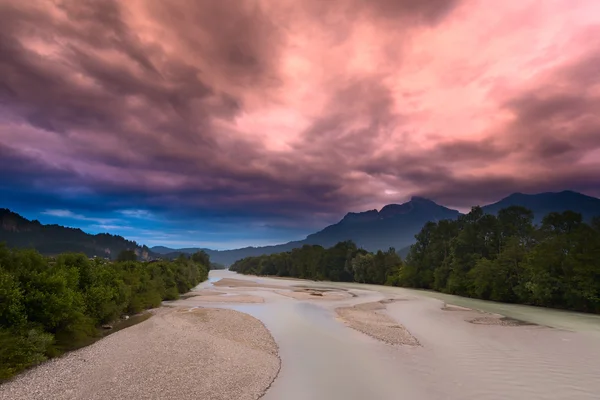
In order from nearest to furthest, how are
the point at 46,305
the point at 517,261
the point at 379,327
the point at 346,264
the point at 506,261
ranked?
1. the point at 46,305
2. the point at 379,327
3. the point at 517,261
4. the point at 506,261
5. the point at 346,264

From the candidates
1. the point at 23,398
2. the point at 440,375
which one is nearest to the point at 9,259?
the point at 23,398

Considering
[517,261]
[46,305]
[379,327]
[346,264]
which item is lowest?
[379,327]

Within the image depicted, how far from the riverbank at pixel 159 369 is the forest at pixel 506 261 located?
44.9 metres

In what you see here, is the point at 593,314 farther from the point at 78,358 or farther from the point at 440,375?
the point at 78,358

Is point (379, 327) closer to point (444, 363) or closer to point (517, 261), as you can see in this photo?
point (444, 363)

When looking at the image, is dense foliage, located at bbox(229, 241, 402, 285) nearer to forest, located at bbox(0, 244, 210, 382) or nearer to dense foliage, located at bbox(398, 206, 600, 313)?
dense foliage, located at bbox(398, 206, 600, 313)

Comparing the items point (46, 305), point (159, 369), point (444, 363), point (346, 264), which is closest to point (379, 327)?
point (444, 363)

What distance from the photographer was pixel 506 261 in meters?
63.1

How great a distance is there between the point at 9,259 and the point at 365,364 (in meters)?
23.0

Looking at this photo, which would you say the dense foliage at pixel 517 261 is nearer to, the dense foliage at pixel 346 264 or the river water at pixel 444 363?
the river water at pixel 444 363

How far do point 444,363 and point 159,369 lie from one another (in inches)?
644

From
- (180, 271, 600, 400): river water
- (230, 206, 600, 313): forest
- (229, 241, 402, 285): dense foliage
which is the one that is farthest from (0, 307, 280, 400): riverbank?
(229, 241, 402, 285): dense foliage

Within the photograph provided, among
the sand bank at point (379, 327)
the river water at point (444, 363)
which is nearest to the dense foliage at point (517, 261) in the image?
the river water at point (444, 363)

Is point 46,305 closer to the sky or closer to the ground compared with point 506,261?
closer to the ground
